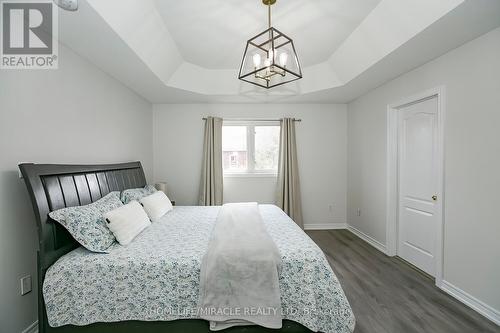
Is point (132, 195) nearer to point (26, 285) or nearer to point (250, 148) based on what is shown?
point (26, 285)

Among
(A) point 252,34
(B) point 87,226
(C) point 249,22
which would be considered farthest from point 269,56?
(B) point 87,226

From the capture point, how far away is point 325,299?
144cm

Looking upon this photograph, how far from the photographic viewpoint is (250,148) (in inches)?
165

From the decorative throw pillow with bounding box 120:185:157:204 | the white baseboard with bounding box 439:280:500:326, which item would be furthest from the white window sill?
the white baseboard with bounding box 439:280:500:326

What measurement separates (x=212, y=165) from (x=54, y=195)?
2.47 m

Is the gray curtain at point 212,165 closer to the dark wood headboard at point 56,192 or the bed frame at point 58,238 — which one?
the dark wood headboard at point 56,192

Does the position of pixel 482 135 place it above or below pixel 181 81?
below

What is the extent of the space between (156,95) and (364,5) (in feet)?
10.2

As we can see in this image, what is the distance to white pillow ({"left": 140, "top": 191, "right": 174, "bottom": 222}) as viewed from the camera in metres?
2.39

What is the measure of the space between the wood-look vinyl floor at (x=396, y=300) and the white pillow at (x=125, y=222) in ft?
6.61

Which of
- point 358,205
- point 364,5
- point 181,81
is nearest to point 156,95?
point 181,81

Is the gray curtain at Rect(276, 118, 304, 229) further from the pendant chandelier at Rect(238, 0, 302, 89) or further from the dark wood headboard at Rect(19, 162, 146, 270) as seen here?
the dark wood headboard at Rect(19, 162, 146, 270)

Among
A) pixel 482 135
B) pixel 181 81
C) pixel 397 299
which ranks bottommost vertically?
pixel 397 299

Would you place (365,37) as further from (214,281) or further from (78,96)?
(78,96)
